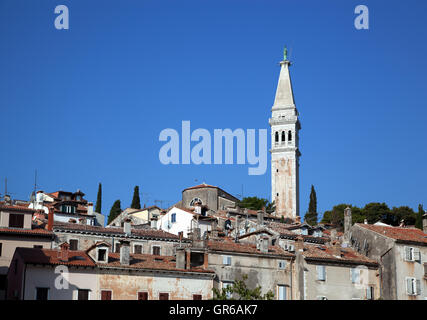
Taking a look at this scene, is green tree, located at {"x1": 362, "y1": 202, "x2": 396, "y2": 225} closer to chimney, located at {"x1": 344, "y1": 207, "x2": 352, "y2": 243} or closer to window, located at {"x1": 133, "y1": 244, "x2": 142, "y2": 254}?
chimney, located at {"x1": 344, "y1": 207, "x2": 352, "y2": 243}

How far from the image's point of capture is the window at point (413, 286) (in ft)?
185

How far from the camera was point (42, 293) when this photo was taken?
4438cm

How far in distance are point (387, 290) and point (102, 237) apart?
22.2 m

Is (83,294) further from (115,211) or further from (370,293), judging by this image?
(115,211)

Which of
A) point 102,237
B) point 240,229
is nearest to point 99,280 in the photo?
point 102,237

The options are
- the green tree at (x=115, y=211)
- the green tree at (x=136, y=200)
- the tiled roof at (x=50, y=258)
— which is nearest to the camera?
the tiled roof at (x=50, y=258)

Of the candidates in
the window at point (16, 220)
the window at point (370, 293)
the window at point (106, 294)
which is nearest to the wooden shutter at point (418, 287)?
the window at point (370, 293)

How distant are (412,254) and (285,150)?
217 ft

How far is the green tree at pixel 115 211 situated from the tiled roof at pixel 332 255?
4169 centimetres

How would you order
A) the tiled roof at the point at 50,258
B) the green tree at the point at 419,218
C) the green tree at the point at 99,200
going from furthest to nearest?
1. the green tree at the point at 99,200
2. the green tree at the point at 419,218
3. the tiled roof at the point at 50,258

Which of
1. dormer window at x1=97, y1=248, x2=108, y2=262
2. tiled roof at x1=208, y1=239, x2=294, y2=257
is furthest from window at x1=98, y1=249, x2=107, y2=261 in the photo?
tiled roof at x1=208, y1=239, x2=294, y2=257

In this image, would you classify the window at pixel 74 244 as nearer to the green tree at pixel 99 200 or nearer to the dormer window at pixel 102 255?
the dormer window at pixel 102 255

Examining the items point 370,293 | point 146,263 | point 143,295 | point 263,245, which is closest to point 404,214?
point 370,293
